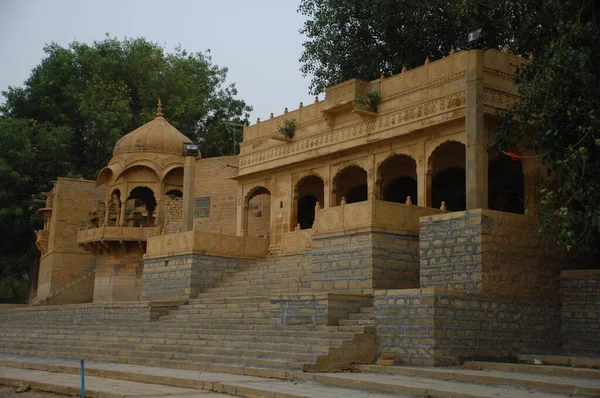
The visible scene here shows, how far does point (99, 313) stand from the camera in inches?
744

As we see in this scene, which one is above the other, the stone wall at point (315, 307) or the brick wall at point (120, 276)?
the brick wall at point (120, 276)

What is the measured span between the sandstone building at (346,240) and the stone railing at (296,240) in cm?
4

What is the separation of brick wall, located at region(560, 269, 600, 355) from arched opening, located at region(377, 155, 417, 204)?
269 inches

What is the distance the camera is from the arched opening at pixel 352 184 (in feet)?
71.5

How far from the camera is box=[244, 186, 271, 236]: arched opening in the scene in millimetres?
23902

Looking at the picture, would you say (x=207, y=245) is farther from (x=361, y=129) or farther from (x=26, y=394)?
(x=26, y=394)

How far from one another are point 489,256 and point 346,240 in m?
2.82

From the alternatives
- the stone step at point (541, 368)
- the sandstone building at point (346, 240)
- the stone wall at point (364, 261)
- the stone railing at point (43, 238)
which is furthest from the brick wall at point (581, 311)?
the stone railing at point (43, 238)

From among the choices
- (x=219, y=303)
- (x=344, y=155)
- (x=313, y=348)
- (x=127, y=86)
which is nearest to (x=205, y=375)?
(x=313, y=348)

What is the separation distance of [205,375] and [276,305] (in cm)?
262

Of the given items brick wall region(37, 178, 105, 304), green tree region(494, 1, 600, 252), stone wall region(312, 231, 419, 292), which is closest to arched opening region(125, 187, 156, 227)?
brick wall region(37, 178, 105, 304)

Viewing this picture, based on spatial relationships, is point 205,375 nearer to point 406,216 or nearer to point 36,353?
point 406,216

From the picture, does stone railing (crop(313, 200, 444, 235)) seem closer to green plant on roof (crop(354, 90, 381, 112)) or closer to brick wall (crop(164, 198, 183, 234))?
green plant on roof (crop(354, 90, 381, 112))

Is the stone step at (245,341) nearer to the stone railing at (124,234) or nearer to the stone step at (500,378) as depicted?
the stone step at (500,378)
